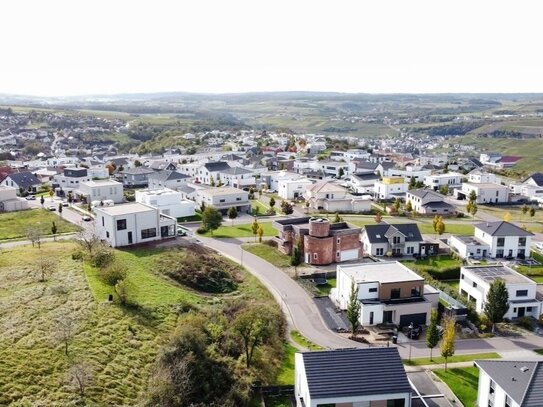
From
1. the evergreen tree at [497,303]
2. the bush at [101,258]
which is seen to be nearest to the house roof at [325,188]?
the evergreen tree at [497,303]

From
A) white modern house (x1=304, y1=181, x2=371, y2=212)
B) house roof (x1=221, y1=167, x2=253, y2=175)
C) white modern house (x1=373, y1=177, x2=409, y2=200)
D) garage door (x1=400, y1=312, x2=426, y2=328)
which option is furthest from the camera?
house roof (x1=221, y1=167, x2=253, y2=175)

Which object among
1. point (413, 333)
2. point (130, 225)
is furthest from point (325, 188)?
point (413, 333)

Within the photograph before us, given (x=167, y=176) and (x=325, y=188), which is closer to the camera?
(x=325, y=188)

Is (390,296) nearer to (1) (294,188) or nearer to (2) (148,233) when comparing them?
(2) (148,233)

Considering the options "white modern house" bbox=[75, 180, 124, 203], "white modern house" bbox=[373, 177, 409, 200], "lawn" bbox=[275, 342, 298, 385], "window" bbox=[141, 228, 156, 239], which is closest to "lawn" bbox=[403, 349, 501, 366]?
"lawn" bbox=[275, 342, 298, 385]

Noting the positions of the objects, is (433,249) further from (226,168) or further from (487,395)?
(226,168)

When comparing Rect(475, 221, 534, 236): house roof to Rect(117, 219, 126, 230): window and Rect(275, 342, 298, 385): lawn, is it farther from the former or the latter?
Rect(117, 219, 126, 230): window
